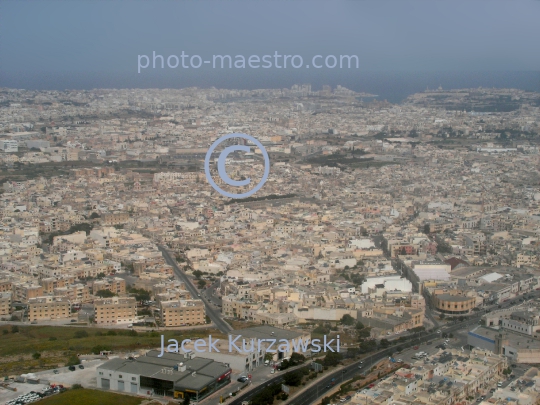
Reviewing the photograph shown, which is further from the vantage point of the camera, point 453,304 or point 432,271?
point 432,271

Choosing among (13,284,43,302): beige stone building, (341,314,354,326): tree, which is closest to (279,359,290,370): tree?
(341,314,354,326): tree

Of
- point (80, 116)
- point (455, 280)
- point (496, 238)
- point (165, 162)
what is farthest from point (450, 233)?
point (80, 116)

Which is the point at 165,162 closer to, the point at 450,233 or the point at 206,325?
the point at 450,233

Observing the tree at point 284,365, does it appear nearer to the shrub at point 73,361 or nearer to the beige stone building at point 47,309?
the shrub at point 73,361

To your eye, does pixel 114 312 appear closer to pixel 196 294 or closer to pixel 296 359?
pixel 196 294

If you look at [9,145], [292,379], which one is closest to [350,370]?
[292,379]

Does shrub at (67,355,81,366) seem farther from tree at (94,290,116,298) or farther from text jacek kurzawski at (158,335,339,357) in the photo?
tree at (94,290,116,298)

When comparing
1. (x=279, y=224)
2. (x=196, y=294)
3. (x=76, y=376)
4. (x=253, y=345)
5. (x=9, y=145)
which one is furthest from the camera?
(x=9, y=145)

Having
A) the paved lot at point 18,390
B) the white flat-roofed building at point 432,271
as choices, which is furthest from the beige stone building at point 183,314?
the white flat-roofed building at point 432,271
